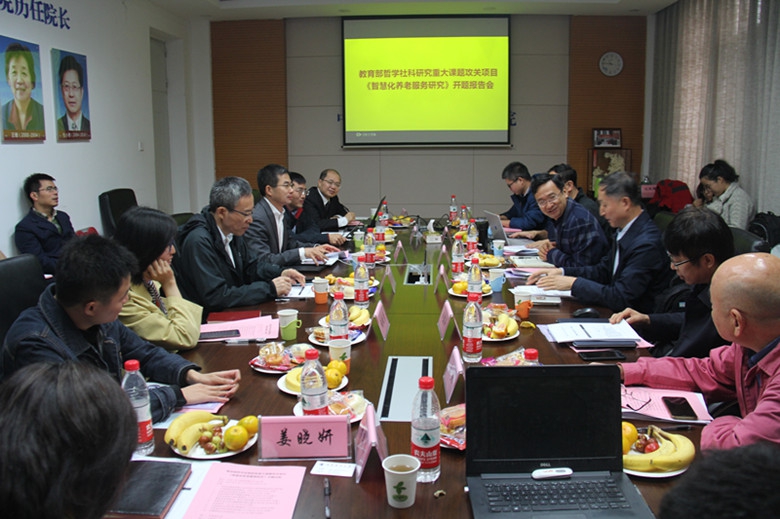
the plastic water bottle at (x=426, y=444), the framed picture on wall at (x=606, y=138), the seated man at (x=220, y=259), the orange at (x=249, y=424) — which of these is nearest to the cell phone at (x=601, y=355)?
the plastic water bottle at (x=426, y=444)

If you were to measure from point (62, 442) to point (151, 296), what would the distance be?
5.56ft

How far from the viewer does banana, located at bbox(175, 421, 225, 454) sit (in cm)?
153

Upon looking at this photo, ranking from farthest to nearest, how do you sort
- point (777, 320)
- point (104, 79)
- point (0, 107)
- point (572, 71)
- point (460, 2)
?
point (572, 71)
point (460, 2)
point (104, 79)
point (0, 107)
point (777, 320)

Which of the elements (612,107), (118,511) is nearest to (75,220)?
(118,511)

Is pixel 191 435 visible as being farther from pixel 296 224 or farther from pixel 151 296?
pixel 296 224

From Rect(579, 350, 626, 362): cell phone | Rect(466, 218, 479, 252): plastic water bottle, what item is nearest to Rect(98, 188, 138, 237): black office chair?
Rect(466, 218, 479, 252): plastic water bottle

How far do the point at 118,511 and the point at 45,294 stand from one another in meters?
0.77

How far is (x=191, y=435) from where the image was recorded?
156cm

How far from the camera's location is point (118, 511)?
1.26 meters

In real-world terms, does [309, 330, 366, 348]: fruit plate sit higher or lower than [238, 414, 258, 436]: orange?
higher

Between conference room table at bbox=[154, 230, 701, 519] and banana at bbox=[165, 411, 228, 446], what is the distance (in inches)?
1.2

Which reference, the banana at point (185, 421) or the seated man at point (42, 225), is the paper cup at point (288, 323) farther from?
the seated man at point (42, 225)

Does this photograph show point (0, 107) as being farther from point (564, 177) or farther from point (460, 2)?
point (460, 2)

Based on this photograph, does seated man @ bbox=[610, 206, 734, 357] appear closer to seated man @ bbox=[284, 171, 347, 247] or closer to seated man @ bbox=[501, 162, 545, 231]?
seated man @ bbox=[284, 171, 347, 247]
